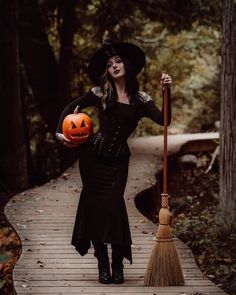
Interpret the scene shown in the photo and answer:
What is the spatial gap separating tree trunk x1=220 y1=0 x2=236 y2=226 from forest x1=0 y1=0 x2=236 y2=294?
1 cm

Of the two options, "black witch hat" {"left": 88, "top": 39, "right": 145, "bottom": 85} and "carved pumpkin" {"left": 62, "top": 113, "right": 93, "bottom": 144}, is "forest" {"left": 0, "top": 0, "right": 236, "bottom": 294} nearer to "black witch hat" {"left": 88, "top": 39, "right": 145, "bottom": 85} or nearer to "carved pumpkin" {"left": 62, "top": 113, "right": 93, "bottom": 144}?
"carved pumpkin" {"left": 62, "top": 113, "right": 93, "bottom": 144}

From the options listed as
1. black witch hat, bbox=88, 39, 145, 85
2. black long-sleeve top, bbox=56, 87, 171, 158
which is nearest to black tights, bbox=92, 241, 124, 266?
black long-sleeve top, bbox=56, 87, 171, 158

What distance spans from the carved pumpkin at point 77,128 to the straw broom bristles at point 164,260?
0.98 metres

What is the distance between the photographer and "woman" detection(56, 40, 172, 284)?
5801mm

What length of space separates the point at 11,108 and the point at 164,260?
7.41 m

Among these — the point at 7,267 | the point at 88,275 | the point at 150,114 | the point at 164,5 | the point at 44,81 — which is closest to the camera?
the point at 150,114

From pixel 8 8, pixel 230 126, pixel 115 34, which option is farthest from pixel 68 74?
pixel 230 126

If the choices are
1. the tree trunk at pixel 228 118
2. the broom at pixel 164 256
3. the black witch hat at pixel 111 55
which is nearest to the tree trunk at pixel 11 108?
the tree trunk at pixel 228 118

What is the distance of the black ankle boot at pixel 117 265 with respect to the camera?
5.96 metres

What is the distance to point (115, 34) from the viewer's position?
14.9 meters

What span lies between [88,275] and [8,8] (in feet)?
21.5

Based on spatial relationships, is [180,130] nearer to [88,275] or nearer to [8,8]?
[8,8]

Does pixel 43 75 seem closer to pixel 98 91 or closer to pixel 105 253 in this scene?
pixel 98 91

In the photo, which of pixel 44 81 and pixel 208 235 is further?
pixel 44 81
